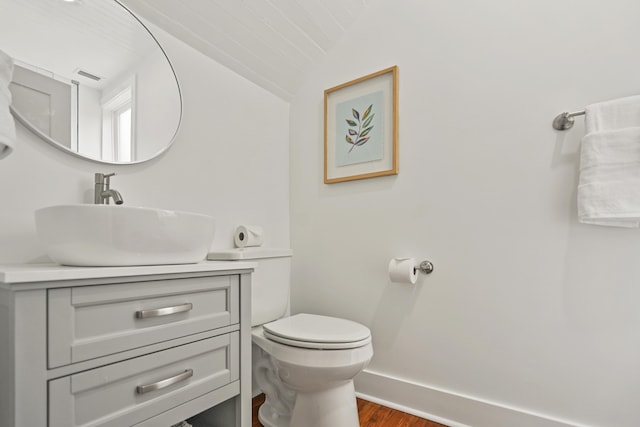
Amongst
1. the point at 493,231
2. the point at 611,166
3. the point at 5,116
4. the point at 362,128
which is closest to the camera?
the point at 5,116

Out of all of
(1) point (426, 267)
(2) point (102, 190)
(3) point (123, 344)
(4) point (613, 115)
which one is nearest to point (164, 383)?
(3) point (123, 344)

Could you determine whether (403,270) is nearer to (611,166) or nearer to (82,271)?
(611,166)

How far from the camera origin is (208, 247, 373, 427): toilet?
1192mm

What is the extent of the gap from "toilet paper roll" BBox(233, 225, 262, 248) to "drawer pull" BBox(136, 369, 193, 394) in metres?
0.70

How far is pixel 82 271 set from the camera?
0.72m

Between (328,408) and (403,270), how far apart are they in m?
0.65

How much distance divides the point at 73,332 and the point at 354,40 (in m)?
1.83

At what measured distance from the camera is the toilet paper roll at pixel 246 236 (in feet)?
5.11

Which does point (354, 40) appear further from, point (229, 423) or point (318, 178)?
point (229, 423)

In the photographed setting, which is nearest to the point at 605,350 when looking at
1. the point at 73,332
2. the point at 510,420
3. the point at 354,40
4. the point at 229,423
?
the point at 510,420

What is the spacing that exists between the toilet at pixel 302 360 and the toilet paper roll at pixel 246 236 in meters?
0.12

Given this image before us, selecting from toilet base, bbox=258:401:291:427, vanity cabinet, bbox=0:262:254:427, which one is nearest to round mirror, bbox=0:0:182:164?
vanity cabinet, bbox=0:262:254:427

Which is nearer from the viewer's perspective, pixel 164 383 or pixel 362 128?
pixel 164 383

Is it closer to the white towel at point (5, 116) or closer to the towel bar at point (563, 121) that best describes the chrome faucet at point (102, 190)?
the white towel at point (5, 116)
